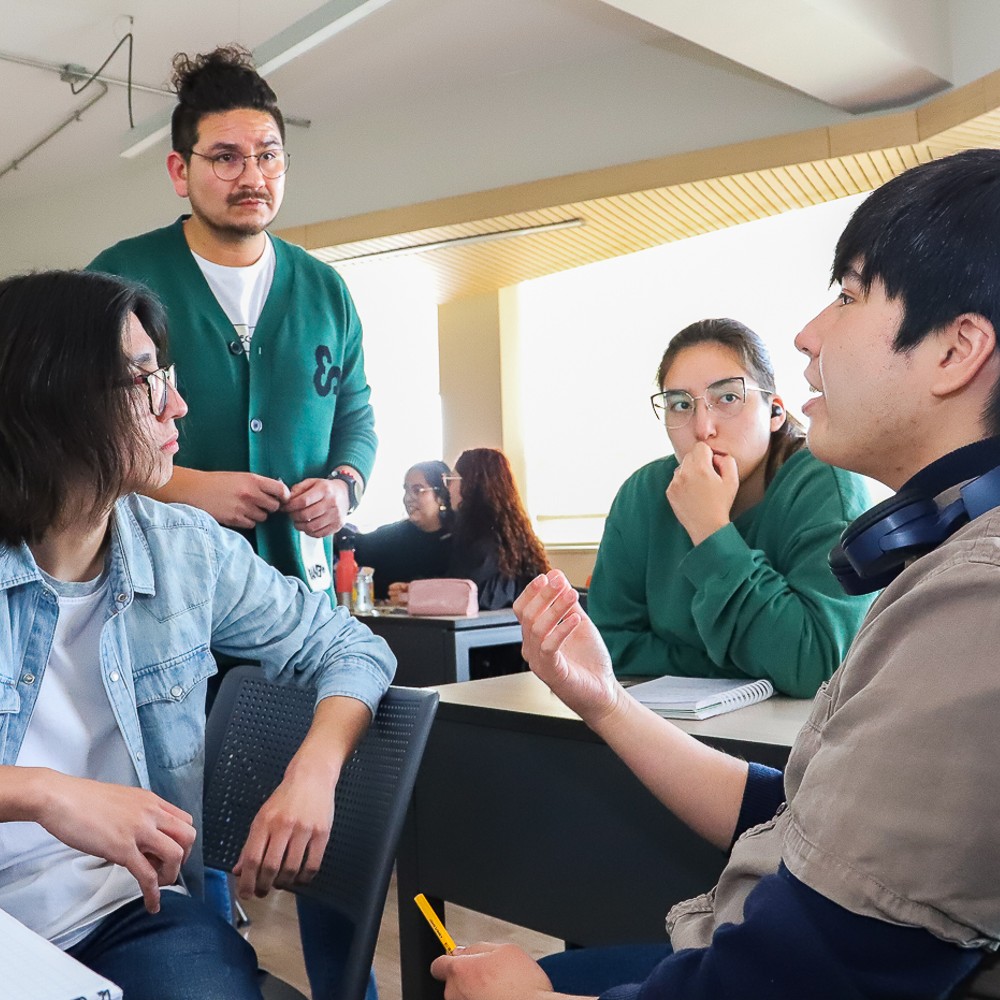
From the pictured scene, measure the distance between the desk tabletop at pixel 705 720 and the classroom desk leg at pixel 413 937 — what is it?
20 cm

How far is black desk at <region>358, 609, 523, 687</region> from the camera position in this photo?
3652mm

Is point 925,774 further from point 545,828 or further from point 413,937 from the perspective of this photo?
point 413,937

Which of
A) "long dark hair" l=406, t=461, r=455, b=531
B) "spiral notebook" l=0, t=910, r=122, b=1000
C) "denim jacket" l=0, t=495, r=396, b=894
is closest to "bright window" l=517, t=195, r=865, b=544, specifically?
"long dark hair" l=406, t=461, r=455, b=531

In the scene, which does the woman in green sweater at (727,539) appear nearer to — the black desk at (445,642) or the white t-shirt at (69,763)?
the white t-shirt at (69,763)

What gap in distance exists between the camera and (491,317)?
7402 millimetres

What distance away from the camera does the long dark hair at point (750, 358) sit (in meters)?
1.84

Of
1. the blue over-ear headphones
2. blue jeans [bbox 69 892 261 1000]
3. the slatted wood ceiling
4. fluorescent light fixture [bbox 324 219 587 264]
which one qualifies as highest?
the slatted wood ceiling

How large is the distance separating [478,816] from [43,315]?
2.82 feet

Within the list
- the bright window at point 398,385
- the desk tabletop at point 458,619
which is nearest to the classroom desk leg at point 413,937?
the desk tabletop at point 458,619

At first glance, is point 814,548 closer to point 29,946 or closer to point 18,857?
point 18,857

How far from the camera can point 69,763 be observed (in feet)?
3.92

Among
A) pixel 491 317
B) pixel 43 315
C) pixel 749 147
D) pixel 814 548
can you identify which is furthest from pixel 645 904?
pixel 491 317

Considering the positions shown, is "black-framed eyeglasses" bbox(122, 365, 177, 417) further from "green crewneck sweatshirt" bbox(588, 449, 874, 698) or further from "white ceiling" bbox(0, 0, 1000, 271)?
"white ceiling" bbox(0, 0, 1000, 271)

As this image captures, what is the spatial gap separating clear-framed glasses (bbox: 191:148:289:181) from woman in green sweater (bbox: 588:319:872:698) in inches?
30.6
